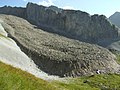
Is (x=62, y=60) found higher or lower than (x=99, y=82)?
higher

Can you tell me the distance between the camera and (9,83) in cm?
1780

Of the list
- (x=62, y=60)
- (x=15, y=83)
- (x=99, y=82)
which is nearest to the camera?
(x=15, y=83)

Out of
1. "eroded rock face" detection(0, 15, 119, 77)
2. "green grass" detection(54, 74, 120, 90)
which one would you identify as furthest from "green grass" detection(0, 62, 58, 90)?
"eroded rock face" detection(0, 15, 119, 77)

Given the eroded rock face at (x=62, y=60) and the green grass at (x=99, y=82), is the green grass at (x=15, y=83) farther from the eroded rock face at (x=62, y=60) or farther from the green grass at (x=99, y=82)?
the eroded rock face at (x=62, y=60)

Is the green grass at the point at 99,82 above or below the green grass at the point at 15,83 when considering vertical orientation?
below

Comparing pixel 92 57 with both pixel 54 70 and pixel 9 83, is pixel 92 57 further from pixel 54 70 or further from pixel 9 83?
pixel 9 83

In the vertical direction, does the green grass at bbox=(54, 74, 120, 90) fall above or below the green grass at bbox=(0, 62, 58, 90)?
below

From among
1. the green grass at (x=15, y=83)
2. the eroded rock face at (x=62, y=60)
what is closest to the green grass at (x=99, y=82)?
the eroded rock face at (x=62, y=60)

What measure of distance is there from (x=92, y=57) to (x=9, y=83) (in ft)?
374

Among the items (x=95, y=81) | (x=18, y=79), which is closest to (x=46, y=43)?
(x=95, y=81)

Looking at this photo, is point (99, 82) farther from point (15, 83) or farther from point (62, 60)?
point (15, 83)

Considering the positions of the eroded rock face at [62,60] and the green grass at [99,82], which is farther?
the eroded rock face at [62,60]

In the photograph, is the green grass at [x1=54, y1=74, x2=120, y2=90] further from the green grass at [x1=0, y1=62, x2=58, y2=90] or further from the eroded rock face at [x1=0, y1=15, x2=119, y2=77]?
the green grass at [x1=0, y1=62, x2=58, y2=90]

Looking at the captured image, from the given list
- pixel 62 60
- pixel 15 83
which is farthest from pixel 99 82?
pixel 15 83
